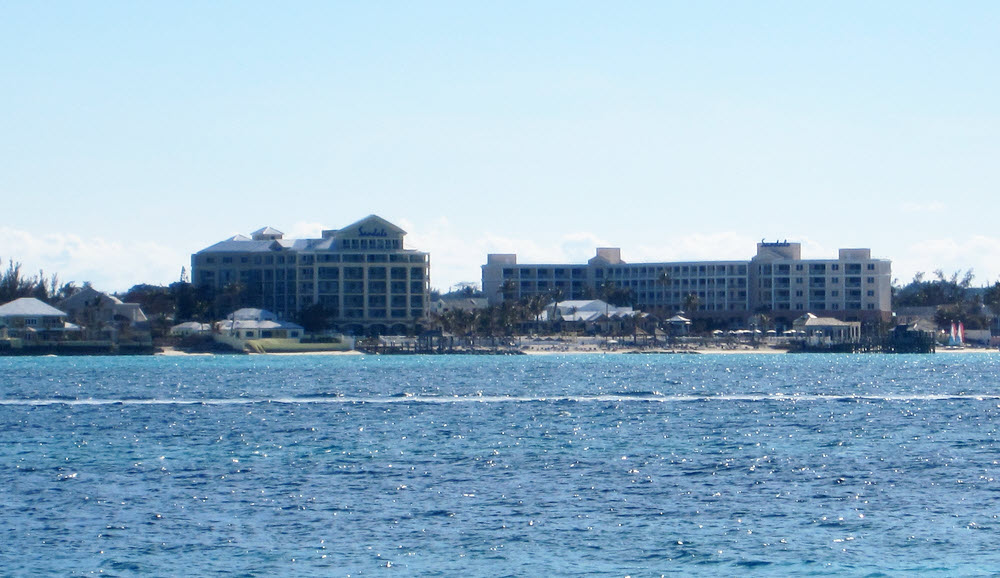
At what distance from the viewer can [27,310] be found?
593 feet

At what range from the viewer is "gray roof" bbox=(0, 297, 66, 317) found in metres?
180

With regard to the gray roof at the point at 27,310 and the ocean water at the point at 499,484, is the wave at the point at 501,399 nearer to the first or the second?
the ocean water at the point at 499,484

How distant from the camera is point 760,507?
37.4m

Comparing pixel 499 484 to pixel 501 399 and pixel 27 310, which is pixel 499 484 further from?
pixel 27 310

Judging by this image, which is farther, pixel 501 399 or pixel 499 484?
pixel 501 399

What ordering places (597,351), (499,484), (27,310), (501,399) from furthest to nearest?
(597,351) < (27,310) < (501,399) < (499,484)

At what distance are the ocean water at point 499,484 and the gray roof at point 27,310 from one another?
96353 mm

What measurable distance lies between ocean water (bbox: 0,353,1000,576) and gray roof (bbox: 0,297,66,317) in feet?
316

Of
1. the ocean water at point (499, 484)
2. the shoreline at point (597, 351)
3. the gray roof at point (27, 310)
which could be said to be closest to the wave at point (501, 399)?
the ocean water at point (499, 484)

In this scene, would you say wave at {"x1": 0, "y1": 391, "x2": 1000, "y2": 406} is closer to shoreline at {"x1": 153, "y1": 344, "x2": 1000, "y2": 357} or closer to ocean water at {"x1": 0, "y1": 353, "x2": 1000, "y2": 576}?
ocean water at {"x1": 0, "y1": 353, "x2": 1000, "y2": 576}

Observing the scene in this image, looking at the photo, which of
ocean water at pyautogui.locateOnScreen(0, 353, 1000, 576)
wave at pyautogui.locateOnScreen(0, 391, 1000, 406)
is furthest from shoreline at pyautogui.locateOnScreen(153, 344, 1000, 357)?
wave at pyautogui.locateOnScreen(0, 391, 1000, 406)

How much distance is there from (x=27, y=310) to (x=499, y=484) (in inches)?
5947

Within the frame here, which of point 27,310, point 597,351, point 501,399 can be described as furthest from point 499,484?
point 27,310

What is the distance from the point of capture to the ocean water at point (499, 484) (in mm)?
30969
